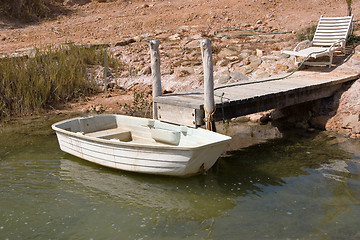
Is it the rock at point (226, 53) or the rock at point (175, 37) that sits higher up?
the rock at point (175, 37)

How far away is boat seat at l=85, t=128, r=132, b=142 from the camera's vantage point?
791cm

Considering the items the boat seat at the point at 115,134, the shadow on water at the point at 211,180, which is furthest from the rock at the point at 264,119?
the boat seat at the point at 115,134

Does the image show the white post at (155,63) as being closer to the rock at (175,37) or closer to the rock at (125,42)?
the rock at (175,37)

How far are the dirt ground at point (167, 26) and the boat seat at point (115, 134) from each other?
9.19 feet

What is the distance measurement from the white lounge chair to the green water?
2.55 meters

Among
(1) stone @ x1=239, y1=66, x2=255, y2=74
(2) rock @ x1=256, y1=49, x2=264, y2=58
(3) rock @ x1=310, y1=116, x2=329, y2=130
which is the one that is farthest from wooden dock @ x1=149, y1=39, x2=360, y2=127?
(2) rock @ x1=256, y1=49, x2=264, y2=58

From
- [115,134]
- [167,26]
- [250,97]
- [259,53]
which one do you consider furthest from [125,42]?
[250,97]

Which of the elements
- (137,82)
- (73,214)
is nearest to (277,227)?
(73,214)

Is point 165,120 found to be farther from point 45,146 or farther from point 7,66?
point 7,66

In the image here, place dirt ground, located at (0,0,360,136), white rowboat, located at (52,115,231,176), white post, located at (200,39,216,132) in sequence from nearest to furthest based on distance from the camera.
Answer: white rowboat, located at (52,115,231,176) → white post, located at (200,39,216,132) → dirt ground, located at (0,0,360,136)

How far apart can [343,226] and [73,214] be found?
11.0 feet

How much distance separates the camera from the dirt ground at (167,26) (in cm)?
1252

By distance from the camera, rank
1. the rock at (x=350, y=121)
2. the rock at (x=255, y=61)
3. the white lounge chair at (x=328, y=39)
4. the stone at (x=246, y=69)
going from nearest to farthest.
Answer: the rock at (x=350, y=121) < the white lounge chair at (x=328, y=39) < the stone at (x=246, y=69) < the rock at (x=255, y=61)

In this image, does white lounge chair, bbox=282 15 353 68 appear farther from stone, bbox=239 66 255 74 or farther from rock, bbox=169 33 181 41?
rock, bbox=169 33 181 41
